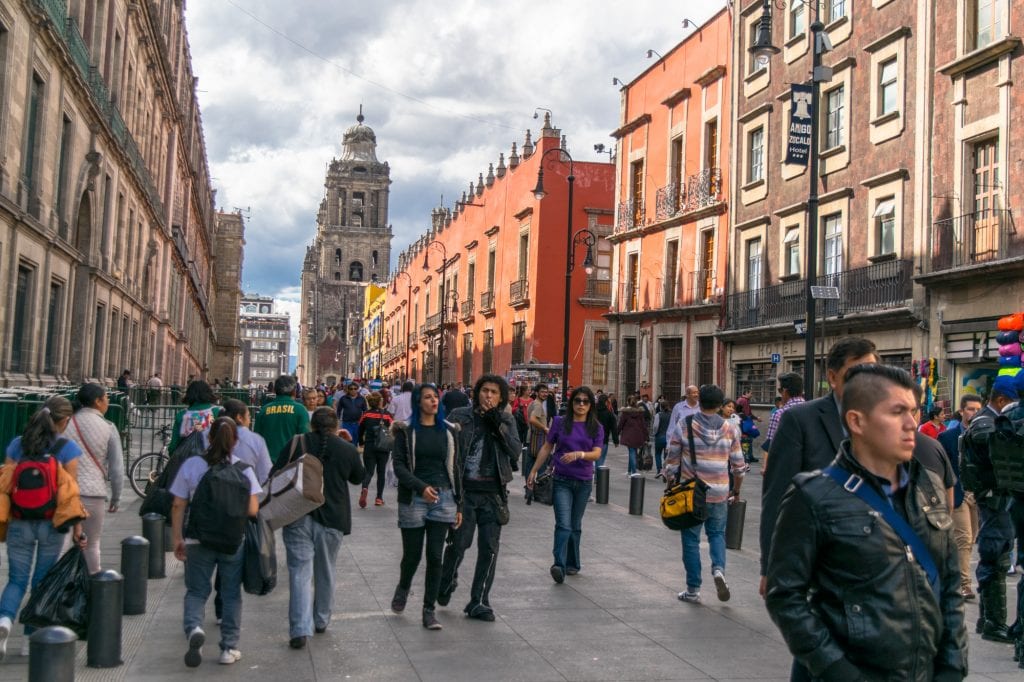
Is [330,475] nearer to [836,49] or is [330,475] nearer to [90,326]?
[90,326]

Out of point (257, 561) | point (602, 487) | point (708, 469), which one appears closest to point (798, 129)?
point (602, 487)

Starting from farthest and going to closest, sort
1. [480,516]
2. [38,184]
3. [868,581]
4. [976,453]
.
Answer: [38,184], [480,516], [976,453], [868,581]

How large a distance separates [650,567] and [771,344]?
56.3ft

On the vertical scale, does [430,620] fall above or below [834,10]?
below

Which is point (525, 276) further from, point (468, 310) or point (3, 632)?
point (3, 632)

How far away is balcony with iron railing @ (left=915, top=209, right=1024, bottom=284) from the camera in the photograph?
61.2ft

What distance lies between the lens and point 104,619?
6176 millimetres

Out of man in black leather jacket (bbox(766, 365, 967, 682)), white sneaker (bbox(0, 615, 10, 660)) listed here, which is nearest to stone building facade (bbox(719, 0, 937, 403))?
white sneaker (bbox(0, 615, 10, 660))

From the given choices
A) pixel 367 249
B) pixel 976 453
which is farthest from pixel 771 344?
pixel 367 249

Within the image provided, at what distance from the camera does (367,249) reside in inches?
5295

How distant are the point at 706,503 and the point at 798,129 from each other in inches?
521

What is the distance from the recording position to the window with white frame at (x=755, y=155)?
27859 mm

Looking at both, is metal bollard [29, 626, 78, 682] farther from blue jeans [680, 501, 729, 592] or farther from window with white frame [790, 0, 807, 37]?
window with white frame [790, 0, 807, 37]

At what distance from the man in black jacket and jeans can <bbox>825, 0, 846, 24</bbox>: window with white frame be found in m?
19.8
